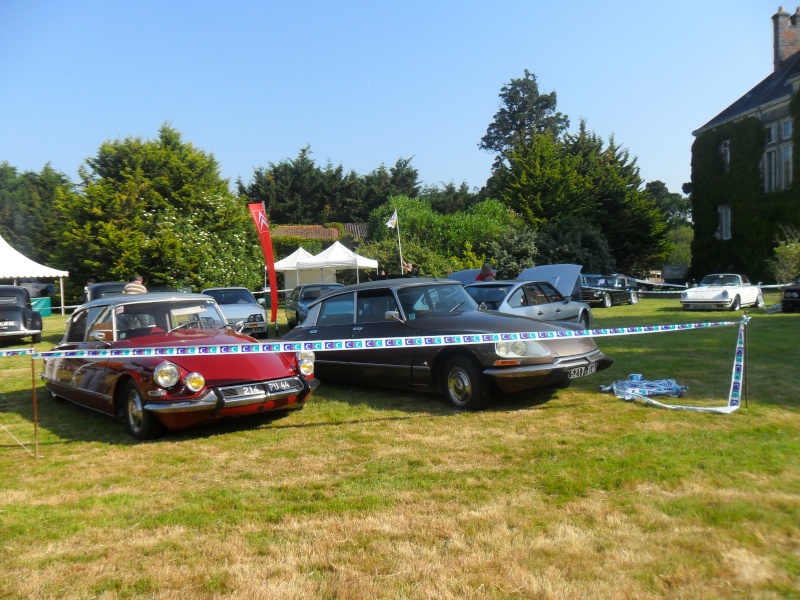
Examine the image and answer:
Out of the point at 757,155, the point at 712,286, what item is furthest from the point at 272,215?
the point at 712,286

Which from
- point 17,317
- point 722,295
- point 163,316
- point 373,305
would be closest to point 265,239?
point 17,317

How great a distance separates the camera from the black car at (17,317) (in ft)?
52.1

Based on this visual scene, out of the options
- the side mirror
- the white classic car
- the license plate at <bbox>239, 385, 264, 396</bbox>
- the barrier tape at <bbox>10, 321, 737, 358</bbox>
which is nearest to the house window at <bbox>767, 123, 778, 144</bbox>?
the white classic car

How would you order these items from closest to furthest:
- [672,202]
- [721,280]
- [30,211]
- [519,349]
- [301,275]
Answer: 1. [519,349]
2. [721,280]
3. [301,275]
4. [30,211]
5. [672,202]

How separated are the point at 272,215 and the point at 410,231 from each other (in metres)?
25.0

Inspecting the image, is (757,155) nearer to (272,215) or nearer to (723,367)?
(723,367)

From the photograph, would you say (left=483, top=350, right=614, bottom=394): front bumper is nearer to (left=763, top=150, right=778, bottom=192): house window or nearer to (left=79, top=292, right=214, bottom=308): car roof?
(left=79, top=292, right=214, bottom=308): car roof

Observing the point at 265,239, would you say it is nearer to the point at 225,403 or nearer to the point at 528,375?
the point at 225,403

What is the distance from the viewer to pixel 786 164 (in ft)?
107

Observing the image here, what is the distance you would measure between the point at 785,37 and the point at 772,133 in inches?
242

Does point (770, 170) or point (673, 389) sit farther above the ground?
point (770, 170)

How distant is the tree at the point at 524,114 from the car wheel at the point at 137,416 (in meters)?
71.6

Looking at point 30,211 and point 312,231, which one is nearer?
point 312,231

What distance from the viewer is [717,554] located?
10.7ft
